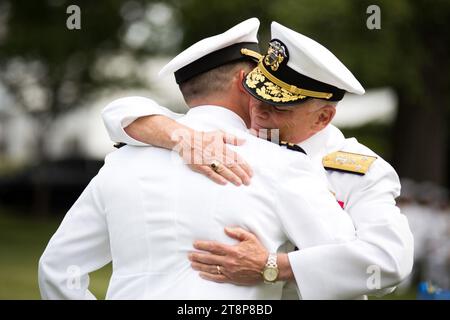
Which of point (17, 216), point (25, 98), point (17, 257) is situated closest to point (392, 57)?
point (17, 257)

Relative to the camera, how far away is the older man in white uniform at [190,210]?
3.01m

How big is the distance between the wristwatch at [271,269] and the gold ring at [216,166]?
14.4 inches

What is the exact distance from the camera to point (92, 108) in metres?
25.9

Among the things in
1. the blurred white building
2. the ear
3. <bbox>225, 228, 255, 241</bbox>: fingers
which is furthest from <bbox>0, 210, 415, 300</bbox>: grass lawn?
<bbox>225, 228, 255, 241</bbox>: fingers

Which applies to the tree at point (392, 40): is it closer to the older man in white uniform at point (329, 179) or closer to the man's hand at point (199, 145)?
the older man in white uniform at point (329, 179)

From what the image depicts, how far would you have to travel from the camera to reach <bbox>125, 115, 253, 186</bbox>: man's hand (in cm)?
306

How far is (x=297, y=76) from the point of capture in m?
3.38

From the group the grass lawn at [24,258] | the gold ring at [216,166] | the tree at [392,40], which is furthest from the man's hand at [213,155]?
the tree at [392,40]

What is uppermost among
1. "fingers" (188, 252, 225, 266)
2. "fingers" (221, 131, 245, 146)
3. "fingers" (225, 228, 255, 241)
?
"fingers" (221, 131, 245, 146)

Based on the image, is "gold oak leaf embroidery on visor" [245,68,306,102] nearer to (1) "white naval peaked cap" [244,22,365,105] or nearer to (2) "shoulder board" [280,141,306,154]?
(1) "white naval peaked cap" [244,22,365,105]

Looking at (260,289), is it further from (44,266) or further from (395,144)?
(395,144)

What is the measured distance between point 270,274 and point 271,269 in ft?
0.06

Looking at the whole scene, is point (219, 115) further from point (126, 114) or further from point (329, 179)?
point (329, 179)
